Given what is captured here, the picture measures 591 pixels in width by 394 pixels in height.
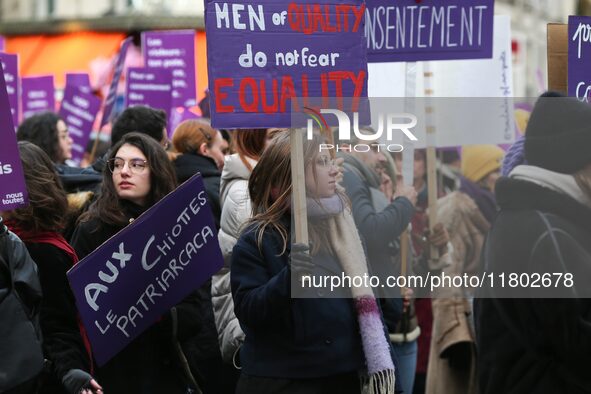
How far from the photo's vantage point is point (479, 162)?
688cm

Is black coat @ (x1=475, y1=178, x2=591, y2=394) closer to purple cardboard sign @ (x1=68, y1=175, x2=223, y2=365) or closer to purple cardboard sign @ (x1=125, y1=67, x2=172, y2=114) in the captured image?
purple cardboard sign @ (x1=68, y1=175, x2=223, y2=365)

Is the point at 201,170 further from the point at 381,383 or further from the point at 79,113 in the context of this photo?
the point at 79,113

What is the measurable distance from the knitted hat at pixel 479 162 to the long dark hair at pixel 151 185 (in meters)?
1.68

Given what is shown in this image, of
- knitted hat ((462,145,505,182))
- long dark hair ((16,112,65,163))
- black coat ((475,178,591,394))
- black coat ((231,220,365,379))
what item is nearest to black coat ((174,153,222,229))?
long dark hair ((16,112,65,163))

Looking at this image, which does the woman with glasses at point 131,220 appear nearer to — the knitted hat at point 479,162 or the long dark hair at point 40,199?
the long dark hair at point 40,199

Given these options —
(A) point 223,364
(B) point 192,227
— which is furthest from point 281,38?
(A) point 223,364

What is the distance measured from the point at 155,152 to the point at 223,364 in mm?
1187

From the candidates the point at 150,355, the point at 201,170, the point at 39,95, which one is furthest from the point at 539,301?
the point at 39,95

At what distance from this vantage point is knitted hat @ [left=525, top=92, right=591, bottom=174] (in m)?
4.27

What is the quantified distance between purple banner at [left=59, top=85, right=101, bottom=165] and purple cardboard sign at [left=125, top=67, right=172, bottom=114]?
484 millimetres

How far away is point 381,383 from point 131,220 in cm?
153

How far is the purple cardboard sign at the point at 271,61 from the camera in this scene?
4902 millimetres

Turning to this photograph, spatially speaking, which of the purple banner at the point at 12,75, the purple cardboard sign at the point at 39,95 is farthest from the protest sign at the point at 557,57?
the purple cardboard sign at the point at 39,95

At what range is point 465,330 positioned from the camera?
6410 mm
